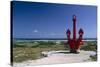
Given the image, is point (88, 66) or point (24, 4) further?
point (88, 66)

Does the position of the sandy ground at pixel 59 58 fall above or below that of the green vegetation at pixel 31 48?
below

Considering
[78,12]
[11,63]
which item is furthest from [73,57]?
[11,63]

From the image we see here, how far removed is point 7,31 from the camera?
2.87 meters

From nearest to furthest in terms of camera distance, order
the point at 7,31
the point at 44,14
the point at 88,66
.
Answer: the point at 7,31, the point at 44,14, the point at 88,66

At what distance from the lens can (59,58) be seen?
3146mm

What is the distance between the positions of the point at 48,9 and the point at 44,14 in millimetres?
91

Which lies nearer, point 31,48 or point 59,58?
point 31,48

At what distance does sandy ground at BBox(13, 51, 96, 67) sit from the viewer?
2.99m

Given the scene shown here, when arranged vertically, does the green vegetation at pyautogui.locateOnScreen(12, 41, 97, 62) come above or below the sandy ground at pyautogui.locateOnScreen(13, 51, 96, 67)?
above

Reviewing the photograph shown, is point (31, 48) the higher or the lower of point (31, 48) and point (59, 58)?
the higher

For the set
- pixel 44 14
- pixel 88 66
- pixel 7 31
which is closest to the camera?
pixel 7 31

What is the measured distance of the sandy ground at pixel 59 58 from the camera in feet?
9.80

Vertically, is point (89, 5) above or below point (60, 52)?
above

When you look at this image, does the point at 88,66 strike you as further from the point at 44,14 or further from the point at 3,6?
the point at 3,6
